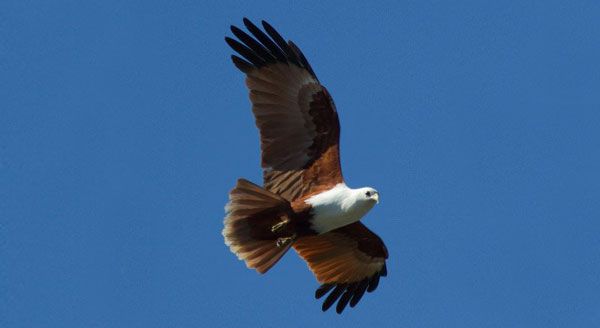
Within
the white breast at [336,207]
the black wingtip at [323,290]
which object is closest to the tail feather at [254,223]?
the white breast at [336,207]

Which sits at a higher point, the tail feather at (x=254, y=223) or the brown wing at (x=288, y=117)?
the brown wing at (x=288, y=117)

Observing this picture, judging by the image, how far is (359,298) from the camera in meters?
15.1

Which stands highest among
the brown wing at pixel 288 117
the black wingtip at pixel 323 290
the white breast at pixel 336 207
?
the brown wing at pixel 288 117

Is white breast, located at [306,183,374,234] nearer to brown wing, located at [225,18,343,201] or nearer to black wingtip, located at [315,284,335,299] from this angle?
brown wing, located at [225,18,343,201]

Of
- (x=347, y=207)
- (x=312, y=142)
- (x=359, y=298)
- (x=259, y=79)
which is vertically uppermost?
(x=259, y=79)

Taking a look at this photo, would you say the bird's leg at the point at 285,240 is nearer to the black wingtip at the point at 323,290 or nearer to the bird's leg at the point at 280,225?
the bird's leg at the point at 280,225

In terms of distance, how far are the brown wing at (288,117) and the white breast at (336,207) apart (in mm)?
243

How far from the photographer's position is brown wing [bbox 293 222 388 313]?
1468cm

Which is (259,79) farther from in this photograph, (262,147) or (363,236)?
(363,236)

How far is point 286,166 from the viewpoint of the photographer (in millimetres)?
13930

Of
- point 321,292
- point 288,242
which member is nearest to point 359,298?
point 321,292

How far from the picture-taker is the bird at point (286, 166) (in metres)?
13.4

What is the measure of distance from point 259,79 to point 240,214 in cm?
164

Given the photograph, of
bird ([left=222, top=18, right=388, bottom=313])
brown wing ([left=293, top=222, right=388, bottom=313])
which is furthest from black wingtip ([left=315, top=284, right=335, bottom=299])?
bird ([left=222, top=18, right=388, bottom=313])
